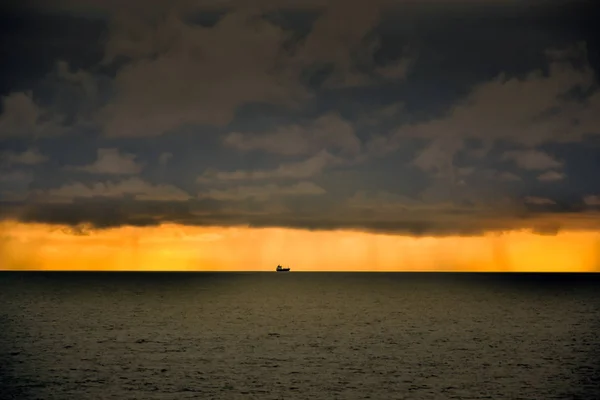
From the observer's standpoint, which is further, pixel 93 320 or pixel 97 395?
pixel 93 320

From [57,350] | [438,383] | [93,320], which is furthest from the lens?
[93,320]

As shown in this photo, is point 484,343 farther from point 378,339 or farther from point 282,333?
point 282,333

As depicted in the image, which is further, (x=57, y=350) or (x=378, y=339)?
(x=378, y=339)

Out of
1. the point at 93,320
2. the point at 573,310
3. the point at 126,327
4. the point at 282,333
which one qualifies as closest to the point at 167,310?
the point at 93,320

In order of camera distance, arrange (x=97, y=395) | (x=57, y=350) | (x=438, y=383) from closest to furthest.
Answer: (x=97, y=395), (x=438, y=383), (x=57, y=350)

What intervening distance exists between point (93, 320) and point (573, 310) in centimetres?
10632

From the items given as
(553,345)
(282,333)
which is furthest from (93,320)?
(553,345)

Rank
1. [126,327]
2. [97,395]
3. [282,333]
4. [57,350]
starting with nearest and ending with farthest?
[97,395], [57,350], [282,333], [126,327]

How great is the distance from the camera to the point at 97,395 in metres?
59.1

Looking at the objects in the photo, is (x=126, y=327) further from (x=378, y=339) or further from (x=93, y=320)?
(x=378, y=339)

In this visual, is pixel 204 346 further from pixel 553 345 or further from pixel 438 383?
pixel 553 345

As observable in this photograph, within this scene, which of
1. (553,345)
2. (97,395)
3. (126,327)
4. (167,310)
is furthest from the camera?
(167,310)

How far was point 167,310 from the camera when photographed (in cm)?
15375

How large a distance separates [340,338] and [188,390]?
40.1m
